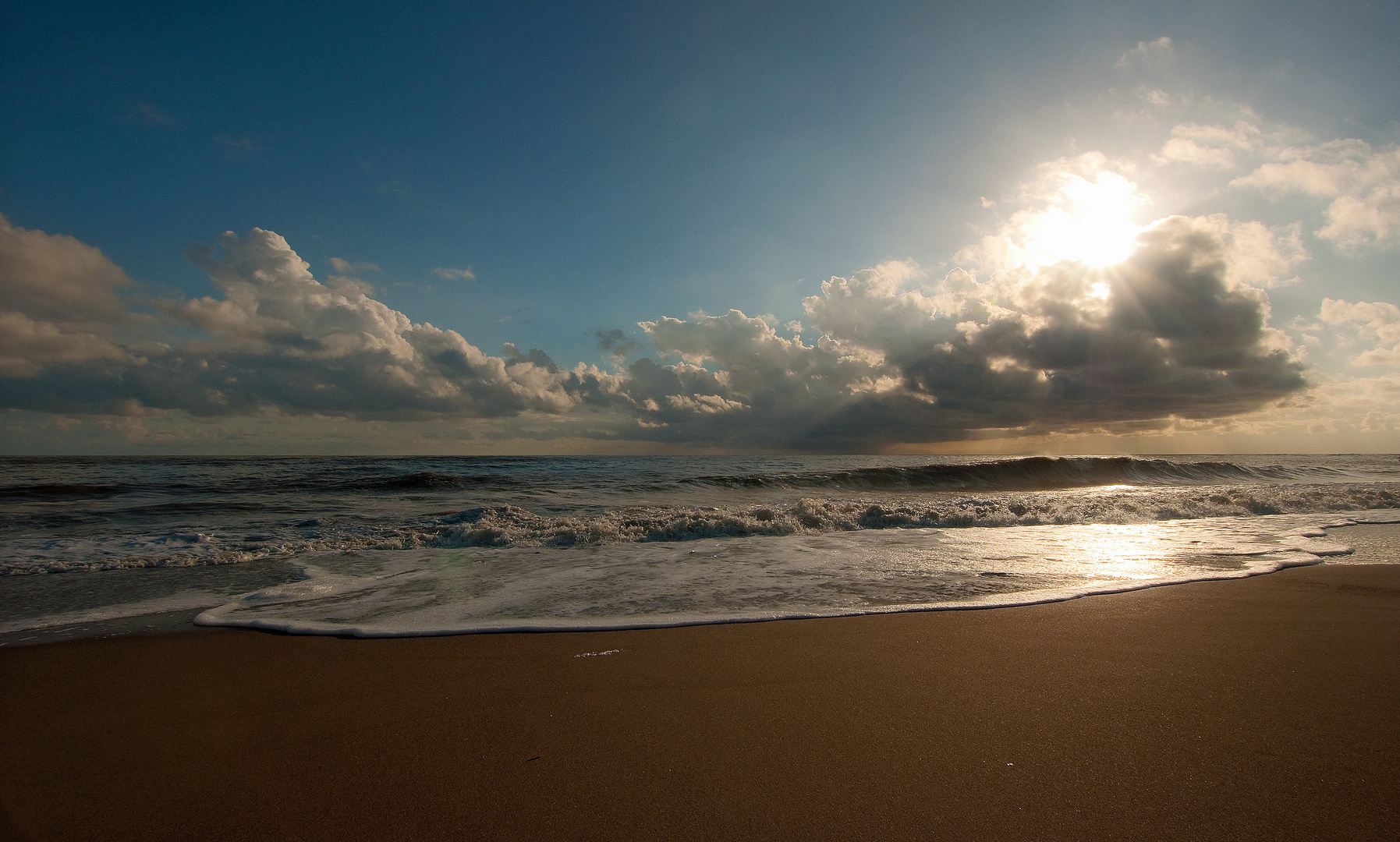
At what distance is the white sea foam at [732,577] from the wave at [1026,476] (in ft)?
43.1

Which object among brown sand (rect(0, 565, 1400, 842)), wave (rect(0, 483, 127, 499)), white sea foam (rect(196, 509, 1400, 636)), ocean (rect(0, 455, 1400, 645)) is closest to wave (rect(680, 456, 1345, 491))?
ocean (rect(0, 455, 1400, 645))

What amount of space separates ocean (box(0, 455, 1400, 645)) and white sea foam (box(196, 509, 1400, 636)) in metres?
0.04

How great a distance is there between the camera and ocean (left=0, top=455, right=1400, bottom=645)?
→ 5348 mm

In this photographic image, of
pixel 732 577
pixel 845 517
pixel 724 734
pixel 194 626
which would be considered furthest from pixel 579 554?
pixel 724 734

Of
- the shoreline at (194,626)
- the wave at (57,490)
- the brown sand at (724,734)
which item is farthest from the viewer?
the wave at (57,490)

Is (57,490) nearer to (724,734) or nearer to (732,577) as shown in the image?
(732,577)

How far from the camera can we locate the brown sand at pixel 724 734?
2.21 m

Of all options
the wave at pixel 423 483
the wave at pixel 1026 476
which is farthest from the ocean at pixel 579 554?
the wave at pixel 1026 476

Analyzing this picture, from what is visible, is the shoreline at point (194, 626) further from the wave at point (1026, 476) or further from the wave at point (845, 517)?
the wave at point (1026, 476)

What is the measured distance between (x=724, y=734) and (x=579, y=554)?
6.07 metres

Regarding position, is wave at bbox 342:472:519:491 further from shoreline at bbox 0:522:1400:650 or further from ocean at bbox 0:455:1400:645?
shoreline at bbox 0:522:1400:650

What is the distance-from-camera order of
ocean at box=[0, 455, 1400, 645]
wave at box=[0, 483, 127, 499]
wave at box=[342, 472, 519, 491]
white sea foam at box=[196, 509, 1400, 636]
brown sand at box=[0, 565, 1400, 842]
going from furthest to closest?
wave at box=[342, 472, 519, 491]
wave at box=[0, 483, 127, 499]
ocean at box=[0, 455, 1400, 645]
white sea foam at box=[196, 509, 1400, 636]
brown sand at box=[0, 565, 1400, 842]

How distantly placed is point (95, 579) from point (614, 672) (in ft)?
24.6

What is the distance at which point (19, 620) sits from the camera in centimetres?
517
